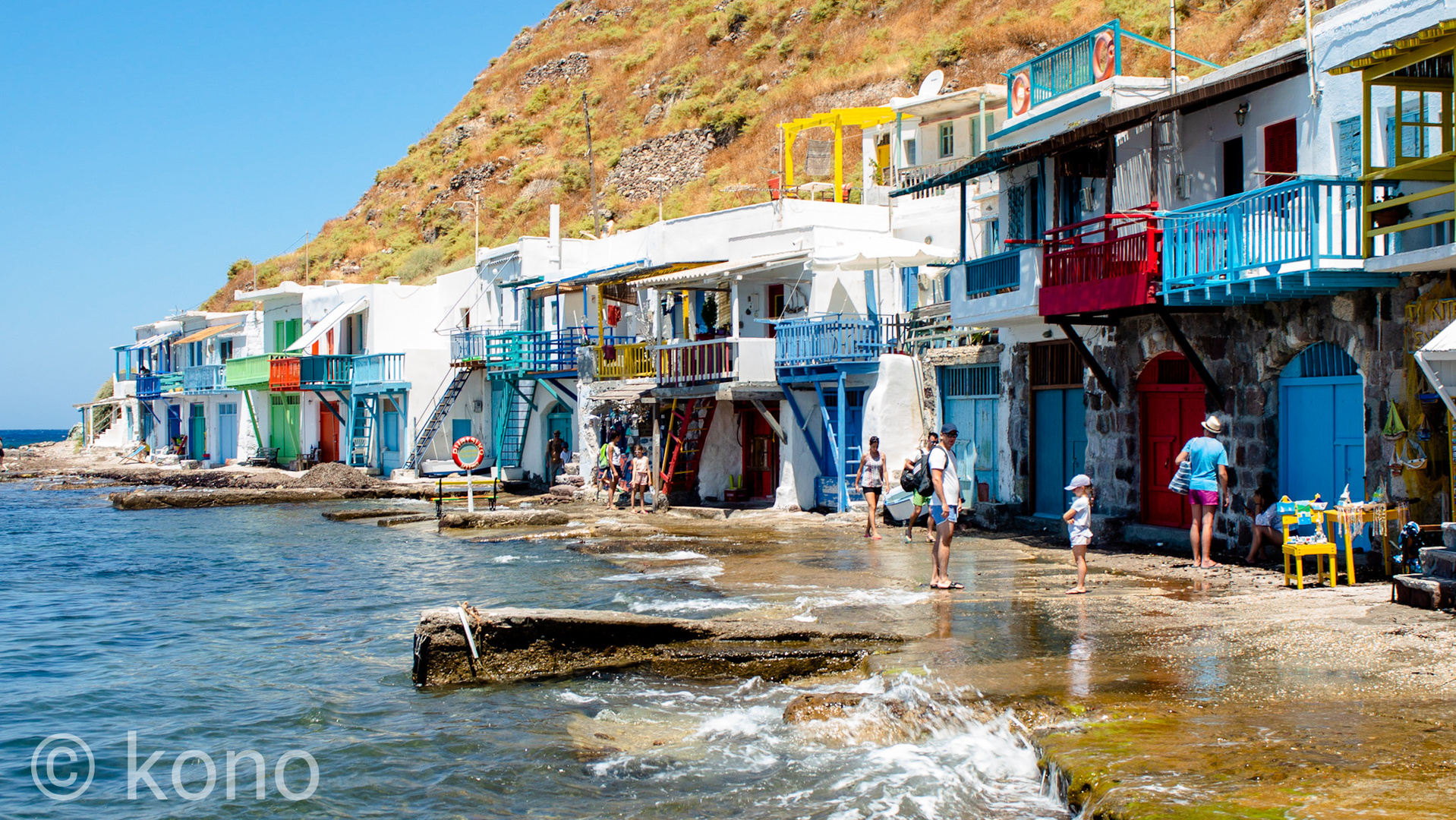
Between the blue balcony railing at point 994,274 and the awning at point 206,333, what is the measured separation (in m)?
42.2

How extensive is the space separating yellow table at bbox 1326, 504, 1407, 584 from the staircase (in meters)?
35.4

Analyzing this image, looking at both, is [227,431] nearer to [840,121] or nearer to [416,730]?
[840,121]

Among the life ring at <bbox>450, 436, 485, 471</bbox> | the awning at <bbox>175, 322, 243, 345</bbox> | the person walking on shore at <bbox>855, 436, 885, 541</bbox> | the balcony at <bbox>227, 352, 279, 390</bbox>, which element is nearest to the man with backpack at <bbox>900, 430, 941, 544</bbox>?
the person walking on shore at <bbox>855, 436, 885, 541</bbox>

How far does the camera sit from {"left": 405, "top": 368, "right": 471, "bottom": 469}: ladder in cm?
3925

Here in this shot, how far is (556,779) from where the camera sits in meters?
8.88

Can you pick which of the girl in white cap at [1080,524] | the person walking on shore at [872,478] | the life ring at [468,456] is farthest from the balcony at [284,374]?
the girl in white cap at [1080,524]

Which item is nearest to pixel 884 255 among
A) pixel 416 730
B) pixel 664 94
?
pixel 416 730

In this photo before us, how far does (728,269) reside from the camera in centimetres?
2611

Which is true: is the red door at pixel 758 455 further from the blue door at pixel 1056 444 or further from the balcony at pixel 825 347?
the blue door at pixel 1056 444

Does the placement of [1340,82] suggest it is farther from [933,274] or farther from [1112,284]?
[933,274]

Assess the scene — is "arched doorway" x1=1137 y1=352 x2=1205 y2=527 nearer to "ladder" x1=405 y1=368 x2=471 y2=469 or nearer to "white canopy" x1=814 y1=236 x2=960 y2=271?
"white canopy" x1=814 y1=236 x2=960 y2=271

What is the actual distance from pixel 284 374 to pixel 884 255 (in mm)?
28126

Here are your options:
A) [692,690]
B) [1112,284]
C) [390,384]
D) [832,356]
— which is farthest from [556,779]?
[390,384]

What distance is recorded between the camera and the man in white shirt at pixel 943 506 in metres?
13.9
